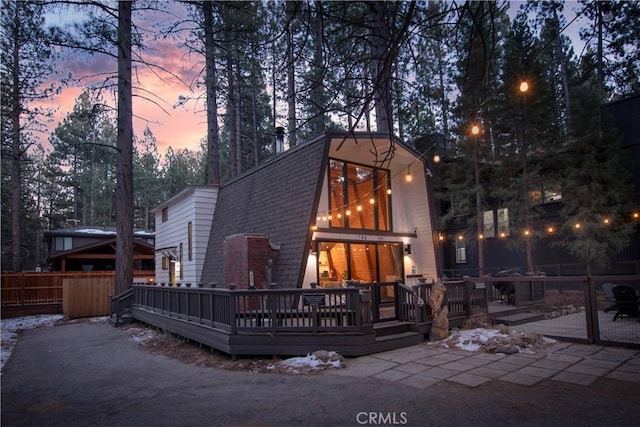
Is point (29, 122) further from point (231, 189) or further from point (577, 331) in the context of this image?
point (577, 331)

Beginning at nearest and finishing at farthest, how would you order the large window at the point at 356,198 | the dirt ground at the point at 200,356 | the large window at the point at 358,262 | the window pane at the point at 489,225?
the dirt ground at the point at 200,356
the large window at the point at 358,262
the large window at the point at 356,198
the window pane at the point at 489,225

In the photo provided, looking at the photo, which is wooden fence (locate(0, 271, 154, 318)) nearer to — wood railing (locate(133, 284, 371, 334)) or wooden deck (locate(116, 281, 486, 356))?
wooden deck (locate(116, 281, 486, 356))

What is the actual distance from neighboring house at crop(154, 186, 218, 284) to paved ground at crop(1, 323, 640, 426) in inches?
253

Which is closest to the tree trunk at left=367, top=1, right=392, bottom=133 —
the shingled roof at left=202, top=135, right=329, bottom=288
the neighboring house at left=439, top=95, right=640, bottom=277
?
the shingled roof at left=202, top=135, right=329, bottom=288

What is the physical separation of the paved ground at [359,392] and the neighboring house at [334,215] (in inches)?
127

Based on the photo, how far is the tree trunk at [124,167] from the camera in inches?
537

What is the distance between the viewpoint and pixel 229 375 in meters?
6.01

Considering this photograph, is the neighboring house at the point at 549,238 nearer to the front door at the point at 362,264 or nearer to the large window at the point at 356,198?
the front door at the point at 362,264

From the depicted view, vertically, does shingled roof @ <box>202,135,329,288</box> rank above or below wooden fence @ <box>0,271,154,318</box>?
above

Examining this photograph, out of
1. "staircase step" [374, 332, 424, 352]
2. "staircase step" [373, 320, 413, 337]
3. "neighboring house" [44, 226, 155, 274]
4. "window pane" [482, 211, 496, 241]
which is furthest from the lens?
"neighboring house" [44, 226, 155, 274]

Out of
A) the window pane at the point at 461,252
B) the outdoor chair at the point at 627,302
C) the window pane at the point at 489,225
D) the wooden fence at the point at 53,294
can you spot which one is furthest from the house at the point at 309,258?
the window pane at the point at 461,252

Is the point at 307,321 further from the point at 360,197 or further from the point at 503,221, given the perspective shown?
the point at 503,221

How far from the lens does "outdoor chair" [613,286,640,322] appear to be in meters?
9.01

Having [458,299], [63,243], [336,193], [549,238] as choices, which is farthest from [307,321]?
[63,243]
